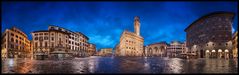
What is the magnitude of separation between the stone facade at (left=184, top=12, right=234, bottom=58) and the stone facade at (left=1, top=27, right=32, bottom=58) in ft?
219

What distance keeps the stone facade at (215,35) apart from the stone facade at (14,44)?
219ft

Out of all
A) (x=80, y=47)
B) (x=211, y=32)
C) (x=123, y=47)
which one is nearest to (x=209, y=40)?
(x=211, y=32)

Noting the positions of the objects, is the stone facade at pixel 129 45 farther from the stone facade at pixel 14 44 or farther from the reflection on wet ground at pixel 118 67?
the reflection on wet ground at pixel 118 67

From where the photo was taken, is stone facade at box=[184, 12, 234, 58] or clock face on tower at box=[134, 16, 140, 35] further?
clock face on tower at box=[134, 16, 140, 35]

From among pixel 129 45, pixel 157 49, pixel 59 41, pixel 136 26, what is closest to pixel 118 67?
pixel 59 41

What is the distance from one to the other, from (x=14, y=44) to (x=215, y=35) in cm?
7037

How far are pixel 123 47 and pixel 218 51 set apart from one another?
229 ft

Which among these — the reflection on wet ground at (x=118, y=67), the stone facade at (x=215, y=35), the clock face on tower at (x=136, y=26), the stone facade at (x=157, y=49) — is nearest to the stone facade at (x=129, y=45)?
the clock face on tower at (x=136, y=26)

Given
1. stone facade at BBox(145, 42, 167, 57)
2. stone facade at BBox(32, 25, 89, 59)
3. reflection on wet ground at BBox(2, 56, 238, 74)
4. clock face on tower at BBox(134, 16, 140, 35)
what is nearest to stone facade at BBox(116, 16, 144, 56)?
clock face on tower at BBox(134, 16, 140, 35)

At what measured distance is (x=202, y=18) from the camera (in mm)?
79250

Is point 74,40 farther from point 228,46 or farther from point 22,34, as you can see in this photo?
point 228,46

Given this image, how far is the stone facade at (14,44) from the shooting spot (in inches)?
2830

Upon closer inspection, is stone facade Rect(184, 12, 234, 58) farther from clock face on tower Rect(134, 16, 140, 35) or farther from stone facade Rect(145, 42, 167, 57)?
clock face on tower Rect(134, 16, 140, 35)

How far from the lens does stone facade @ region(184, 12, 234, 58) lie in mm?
70125
